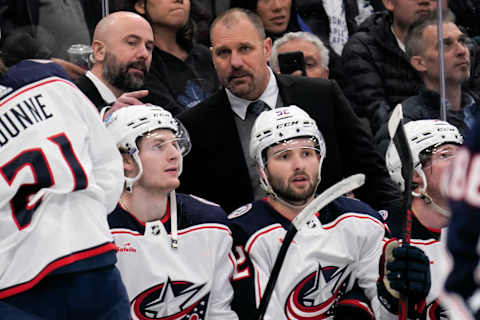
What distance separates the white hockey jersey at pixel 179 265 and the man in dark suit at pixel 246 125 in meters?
0.47

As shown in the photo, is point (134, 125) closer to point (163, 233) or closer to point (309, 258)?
point (163, 233)

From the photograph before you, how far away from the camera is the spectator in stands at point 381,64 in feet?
13.0

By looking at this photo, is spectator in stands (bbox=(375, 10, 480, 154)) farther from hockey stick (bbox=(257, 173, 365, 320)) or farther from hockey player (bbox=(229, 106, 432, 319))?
hockey stick (bbox=(257, 173, 365, 320))

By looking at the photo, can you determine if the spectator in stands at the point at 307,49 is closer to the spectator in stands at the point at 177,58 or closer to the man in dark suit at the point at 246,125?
the spectator in stands at the point at 177,58

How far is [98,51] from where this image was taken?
3561 millimetres

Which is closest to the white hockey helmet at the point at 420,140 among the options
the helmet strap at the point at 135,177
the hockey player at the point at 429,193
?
the hockey player at the point at 429,193

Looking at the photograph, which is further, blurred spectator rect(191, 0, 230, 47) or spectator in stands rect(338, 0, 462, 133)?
blurred spectator rect(191, 0, 230, 47)

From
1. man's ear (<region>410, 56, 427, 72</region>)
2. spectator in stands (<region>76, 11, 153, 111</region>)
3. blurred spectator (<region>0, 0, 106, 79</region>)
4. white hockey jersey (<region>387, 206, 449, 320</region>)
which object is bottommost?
white hockey jersey (<region>387, 206, 449, 320</region>)

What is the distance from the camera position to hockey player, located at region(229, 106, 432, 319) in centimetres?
289

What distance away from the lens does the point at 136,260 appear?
2775 mm

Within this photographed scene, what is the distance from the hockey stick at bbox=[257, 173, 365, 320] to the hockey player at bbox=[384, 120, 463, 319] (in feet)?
1.34

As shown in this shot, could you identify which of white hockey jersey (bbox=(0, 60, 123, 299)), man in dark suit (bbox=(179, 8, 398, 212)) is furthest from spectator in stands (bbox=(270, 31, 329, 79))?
white hockey jersey (bbox=(0, 60, 123, 299))

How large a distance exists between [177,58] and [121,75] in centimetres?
50

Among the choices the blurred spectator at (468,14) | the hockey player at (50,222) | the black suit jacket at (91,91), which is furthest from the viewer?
the blurred spectator at (468,14)
